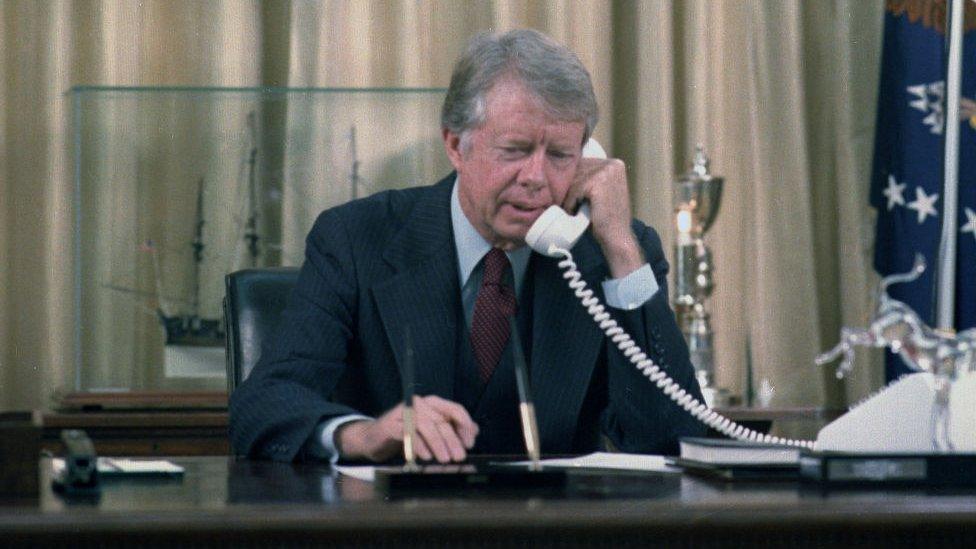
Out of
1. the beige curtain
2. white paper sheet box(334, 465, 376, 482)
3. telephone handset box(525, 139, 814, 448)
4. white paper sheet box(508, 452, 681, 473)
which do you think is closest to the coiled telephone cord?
telephone handset box(525, 139, 814, 448)

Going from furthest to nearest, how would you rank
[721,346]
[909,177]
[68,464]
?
[721,346], [909,177], [68,464]

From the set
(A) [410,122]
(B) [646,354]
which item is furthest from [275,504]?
(A) [410,122]

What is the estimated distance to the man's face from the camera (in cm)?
227

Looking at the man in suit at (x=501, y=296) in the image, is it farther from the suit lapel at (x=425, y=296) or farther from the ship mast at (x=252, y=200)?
the ship mast at (x=252, y=200)

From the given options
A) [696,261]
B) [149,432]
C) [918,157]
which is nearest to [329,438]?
[149,432]

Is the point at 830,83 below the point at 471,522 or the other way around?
the other way around

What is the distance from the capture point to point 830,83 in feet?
14.4

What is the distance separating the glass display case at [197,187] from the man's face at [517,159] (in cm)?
145

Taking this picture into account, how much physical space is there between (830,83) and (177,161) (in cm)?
192

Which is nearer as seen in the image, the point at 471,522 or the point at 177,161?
the point at 471,522

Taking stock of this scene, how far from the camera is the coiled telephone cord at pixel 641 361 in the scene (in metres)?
2.17

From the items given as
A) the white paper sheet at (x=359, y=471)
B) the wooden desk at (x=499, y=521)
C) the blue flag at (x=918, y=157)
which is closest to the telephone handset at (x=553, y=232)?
the white paper sheet at (x=359, y=471)

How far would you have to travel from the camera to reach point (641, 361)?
2.22 meters

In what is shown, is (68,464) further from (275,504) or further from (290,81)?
(290,81)
